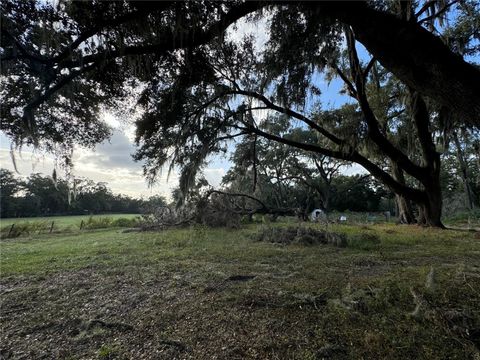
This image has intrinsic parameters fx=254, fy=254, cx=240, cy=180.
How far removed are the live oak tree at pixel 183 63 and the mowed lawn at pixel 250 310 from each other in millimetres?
1905

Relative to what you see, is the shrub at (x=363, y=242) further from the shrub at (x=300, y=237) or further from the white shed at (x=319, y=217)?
the white shed at (x=319, y=217)

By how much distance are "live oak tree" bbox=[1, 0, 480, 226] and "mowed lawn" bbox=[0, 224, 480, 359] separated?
6.25ft

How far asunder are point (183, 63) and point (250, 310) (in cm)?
380

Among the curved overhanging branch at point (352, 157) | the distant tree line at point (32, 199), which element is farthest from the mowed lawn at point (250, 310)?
the distant tree line at point (32, 199)

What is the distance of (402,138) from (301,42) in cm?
906

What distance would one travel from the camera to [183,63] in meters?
4.22

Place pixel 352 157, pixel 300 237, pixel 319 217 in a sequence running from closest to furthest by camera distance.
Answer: pixel 300 237 → pixel 352 157 → pixel 319 217

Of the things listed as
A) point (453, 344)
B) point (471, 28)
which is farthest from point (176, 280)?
point (471, 28)

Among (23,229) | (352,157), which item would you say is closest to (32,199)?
(23,229)

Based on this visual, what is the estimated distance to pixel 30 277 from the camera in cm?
411

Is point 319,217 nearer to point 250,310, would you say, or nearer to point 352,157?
point 352,157

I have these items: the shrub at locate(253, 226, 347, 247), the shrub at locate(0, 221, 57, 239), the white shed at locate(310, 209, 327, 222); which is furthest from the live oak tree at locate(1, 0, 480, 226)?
the shrub at locate(0, 221, 57, 239)

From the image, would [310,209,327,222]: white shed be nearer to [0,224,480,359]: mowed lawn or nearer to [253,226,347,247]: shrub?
[253,226,347,247]: shrub

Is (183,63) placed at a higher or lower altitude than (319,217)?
higher
